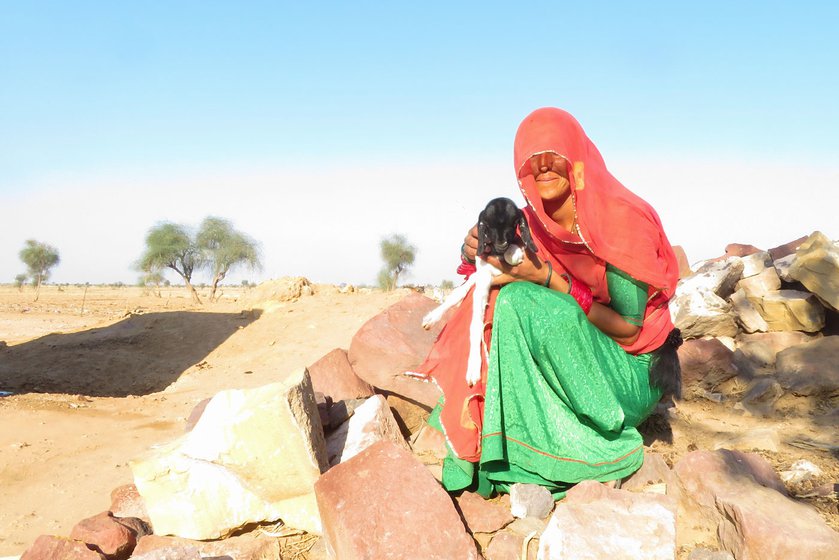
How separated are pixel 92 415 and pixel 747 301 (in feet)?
20.7

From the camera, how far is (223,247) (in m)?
25.3

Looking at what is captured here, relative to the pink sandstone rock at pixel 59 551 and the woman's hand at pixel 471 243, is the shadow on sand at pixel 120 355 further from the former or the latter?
the woman's hand at pixel 471 243

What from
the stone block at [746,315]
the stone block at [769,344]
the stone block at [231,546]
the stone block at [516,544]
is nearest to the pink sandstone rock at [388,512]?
the stone block at [516,544]

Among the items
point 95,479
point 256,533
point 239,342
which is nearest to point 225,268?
point 239,342

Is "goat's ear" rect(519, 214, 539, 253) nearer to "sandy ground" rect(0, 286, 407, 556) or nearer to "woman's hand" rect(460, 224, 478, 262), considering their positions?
"woman's hand" rect(460, 224, 478, 262)

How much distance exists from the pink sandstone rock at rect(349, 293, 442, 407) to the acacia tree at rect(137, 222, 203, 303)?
22.4 metres

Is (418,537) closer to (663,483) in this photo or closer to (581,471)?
(581,471)

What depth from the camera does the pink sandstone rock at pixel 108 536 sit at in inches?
103

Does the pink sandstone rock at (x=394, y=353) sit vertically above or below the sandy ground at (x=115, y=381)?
above

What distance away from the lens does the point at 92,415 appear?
5816 mm

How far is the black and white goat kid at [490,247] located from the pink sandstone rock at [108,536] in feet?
5.47

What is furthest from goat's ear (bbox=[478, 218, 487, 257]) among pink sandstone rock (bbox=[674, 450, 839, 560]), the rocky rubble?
pink sandstone rock (bbox=[674, 450, 839, 560])

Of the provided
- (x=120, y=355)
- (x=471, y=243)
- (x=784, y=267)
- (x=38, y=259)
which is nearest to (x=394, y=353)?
(x=471, y=243)

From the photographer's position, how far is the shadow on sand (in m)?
9.13
